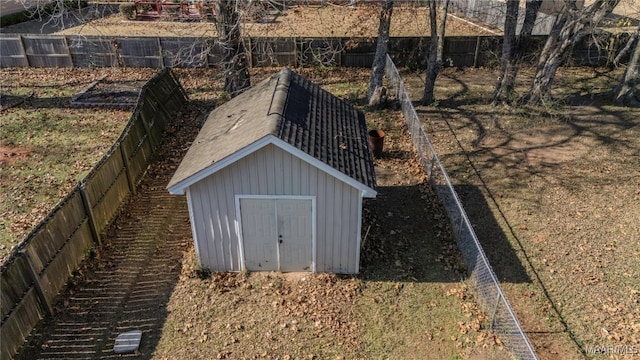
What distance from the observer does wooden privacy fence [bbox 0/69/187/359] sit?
8.22 metres

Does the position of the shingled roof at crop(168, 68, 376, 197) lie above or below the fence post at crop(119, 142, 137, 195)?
above

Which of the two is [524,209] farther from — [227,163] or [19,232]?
[19,232]

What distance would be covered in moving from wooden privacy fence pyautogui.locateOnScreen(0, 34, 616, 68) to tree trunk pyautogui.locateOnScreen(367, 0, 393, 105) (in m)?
3.91

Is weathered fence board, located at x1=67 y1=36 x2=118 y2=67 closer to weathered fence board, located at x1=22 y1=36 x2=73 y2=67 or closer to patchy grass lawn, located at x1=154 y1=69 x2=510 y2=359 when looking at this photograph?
weathered fence board, located at x1=22 y1=36 x2=73 y2=67

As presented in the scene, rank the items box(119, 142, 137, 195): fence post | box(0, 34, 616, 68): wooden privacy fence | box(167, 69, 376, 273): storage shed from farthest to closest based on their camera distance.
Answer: box(0, 34, 616, 68): wooden privacy fence
box(119, 142, 137, 195): fence post
box(167, 69, 376, 273): storage shed

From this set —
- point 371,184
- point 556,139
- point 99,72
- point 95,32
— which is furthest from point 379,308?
point 95,32

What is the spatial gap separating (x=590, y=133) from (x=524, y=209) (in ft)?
22.1

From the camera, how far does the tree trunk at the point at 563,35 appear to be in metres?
16.1

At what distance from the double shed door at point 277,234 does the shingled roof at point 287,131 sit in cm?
114

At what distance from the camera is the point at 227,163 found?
30.1 feet

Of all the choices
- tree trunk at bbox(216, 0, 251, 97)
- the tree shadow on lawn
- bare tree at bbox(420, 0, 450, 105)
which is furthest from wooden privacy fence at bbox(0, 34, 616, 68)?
the tree shadow on lawn

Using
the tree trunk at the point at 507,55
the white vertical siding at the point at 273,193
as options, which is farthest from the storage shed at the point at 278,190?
the tree trunk at the point at 507,55

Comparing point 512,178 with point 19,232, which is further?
point 512,178

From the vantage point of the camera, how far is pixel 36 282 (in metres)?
8.79
